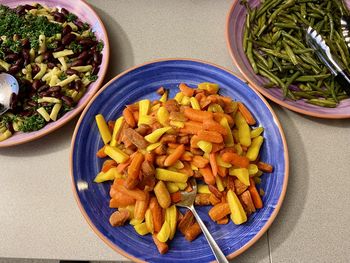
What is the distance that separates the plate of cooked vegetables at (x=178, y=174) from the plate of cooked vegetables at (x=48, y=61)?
0.45 ft

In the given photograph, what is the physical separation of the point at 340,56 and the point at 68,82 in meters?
1.21

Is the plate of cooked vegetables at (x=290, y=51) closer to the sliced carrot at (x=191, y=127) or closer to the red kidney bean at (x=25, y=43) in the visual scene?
the sliced carrot at (x=191, y=127)

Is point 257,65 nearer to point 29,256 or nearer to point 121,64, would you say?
point 121,64

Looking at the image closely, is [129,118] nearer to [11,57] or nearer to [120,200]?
[120,200]

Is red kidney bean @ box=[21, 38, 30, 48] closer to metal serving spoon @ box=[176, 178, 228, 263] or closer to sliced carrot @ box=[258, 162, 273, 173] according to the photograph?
metal serving spoon @ box=[176, 178, 228, 263]

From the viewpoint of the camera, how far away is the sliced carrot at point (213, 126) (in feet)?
4.16

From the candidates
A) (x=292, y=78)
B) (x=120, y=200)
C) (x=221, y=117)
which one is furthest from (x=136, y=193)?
(x=292, y=78)

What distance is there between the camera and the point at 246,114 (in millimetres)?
1494

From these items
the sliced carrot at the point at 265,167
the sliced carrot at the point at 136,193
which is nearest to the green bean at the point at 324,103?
the sliced carrot at the point at 265,167

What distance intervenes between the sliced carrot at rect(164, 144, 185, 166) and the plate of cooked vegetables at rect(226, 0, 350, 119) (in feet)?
1.52

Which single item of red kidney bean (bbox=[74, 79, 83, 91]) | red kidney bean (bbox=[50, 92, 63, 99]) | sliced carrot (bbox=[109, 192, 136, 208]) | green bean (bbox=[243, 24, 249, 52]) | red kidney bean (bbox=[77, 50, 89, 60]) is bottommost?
sliced carrot (bbox=[109, 192, 136, 208])

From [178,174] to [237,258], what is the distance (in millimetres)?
387

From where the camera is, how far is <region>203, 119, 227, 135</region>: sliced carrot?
127 centimetres

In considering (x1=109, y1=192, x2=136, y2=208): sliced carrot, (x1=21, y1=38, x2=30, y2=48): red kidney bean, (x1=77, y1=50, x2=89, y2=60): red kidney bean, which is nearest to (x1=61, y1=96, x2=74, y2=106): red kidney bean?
(x1=77, y1=50, x2=89, y2=60): red kidney bean
